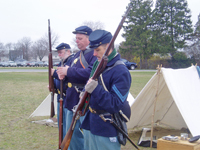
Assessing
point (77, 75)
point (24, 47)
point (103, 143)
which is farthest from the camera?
point (24, 47)

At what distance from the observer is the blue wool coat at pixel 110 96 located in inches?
88.3

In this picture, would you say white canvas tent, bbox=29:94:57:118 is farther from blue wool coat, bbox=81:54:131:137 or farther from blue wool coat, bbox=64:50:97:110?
blue wool coat, bbox=81:54:131:137

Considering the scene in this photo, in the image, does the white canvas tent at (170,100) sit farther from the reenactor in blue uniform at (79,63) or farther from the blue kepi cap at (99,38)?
the blue kepi cap at (99,38)

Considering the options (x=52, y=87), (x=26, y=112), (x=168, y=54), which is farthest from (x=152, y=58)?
(x=52, y=87)

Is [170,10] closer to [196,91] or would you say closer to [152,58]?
[152,58]

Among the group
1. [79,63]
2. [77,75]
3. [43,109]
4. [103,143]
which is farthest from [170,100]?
[103,143]

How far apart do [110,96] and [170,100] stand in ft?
13.2

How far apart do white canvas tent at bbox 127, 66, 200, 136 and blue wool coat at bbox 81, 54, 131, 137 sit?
7.32 feet

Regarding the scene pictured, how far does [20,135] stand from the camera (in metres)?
5.66

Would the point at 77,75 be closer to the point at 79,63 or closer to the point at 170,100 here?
the point at 79,63

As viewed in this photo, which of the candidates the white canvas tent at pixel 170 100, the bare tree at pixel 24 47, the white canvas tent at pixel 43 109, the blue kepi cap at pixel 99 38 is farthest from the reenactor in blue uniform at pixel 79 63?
the bare tree at pixel 24 47

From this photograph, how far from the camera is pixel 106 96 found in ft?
7.34

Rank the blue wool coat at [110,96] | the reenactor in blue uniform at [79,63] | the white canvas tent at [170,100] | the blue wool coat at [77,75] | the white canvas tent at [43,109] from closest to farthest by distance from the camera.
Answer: the blue wool coat at [110,96] → the blue wool coat at [77,75] → the reenactor in blue uniform at [79,63] → the white canvas tent at [170,100] → the white canvas tent at [43,109]

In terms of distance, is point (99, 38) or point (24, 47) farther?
point (24, 47)
